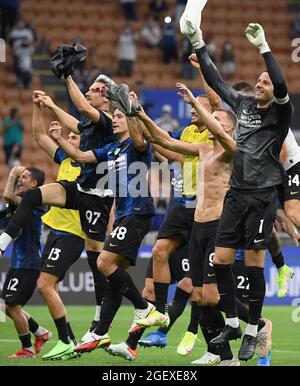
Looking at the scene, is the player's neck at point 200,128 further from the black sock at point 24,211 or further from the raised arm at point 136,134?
the black sock at point 24,211

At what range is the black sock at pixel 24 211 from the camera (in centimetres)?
1051

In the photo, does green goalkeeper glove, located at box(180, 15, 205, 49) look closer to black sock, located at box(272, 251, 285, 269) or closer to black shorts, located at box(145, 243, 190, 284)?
black sock, located at box(272, 251, 285, 269)

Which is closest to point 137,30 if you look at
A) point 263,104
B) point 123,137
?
point 123,137

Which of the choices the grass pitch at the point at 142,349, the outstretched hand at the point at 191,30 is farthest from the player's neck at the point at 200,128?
the grass pitch at the point at 142,349

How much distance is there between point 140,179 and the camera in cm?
1058

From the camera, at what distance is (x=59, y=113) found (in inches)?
426

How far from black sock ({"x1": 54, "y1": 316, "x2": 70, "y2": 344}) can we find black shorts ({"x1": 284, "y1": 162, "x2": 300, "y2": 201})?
2.45 m

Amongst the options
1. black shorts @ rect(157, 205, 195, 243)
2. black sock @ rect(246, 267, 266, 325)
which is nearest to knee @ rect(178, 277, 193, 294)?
black shorts @ rect(157, 205, 195, 243)

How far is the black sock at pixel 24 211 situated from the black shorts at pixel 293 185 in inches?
94.0

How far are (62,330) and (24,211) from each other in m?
1.20

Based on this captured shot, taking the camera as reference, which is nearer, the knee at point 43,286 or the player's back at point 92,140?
the knee at point 43,286

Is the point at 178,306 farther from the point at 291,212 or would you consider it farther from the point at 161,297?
the point at 291,212

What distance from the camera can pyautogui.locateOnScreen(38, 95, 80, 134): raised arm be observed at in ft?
34.7

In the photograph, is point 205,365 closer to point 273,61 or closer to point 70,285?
point 273,61
